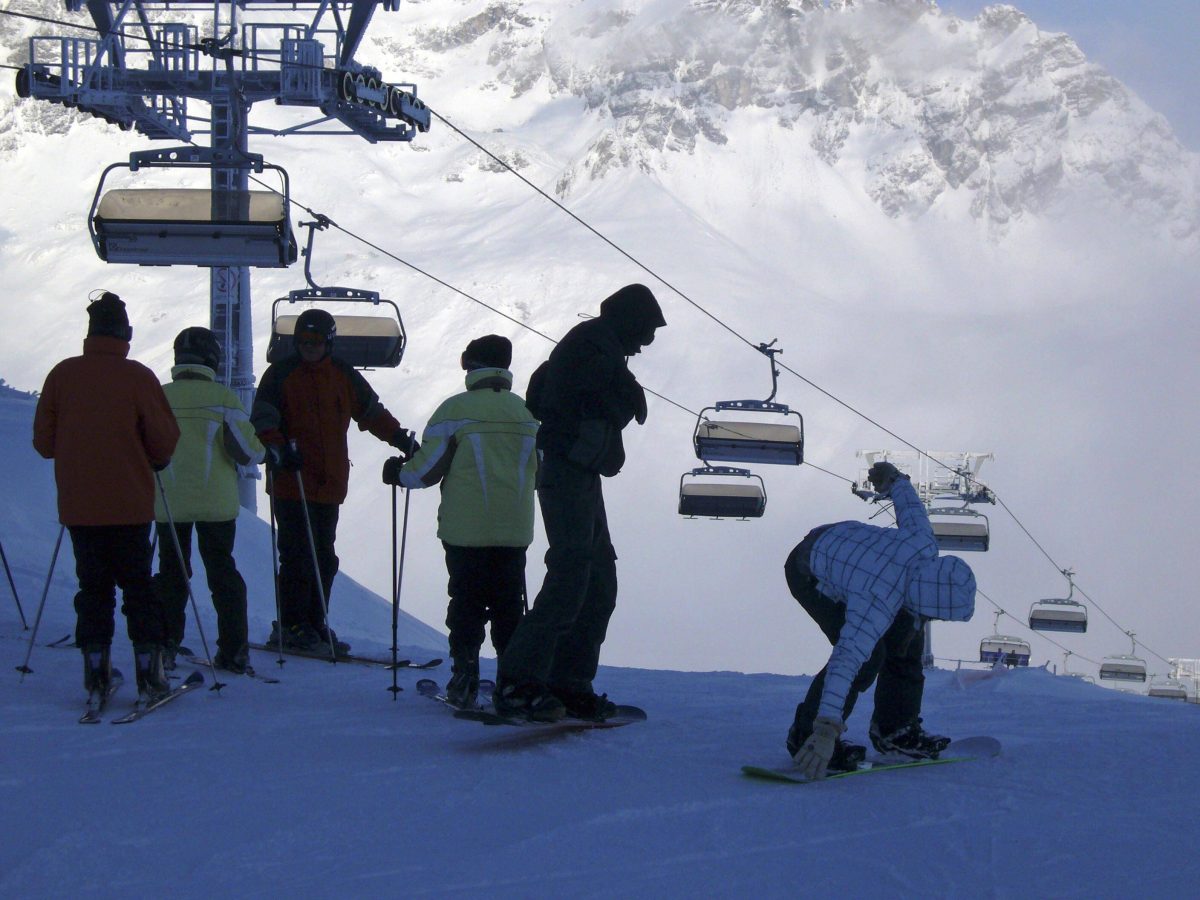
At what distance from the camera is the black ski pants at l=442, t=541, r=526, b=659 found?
5441 mm

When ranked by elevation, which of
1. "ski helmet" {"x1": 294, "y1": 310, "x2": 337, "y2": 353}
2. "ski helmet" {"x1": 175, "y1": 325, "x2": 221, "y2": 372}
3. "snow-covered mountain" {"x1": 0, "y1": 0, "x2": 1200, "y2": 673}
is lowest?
"ski helmet" {"x1": 175, "y1": 325, "x2": 221, "y2": 372}

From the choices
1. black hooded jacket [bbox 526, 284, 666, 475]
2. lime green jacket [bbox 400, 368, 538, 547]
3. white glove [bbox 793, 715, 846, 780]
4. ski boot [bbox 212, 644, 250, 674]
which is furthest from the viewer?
ski boot [bbox 212, 644, 250, 674]

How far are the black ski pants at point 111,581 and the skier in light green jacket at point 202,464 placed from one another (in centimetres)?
80

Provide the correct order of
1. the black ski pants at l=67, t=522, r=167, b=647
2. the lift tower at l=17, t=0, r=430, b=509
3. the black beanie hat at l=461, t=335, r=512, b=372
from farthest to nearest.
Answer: the lift tower at l=17, t=0, r=430, b=509
the black beanie hat at l=461, t=335, r=512, b=372
the black ski pants at l=67, t=522, r=167, b=647

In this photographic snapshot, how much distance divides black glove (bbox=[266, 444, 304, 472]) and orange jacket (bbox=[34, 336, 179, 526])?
51.4 inches

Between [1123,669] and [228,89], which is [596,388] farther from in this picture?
[1123,669]

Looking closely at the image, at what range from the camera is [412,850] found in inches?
140

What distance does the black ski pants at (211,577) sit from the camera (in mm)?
6020

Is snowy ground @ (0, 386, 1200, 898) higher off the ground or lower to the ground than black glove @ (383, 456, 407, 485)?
lower

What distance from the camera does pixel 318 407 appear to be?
6570 mm

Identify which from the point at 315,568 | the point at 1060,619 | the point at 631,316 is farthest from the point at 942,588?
the point at 1060,619

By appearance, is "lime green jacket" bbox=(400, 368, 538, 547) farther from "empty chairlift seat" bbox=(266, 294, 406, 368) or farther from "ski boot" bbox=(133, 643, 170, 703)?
"empty chairlift seat" bbox=(266, 294, 406, 368)

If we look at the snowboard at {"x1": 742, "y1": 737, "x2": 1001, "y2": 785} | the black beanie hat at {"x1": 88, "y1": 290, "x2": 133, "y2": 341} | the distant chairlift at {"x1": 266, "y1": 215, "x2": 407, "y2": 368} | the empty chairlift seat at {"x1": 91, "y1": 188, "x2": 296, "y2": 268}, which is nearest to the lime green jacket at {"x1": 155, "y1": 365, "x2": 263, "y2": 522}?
the black beanie hat at {"x1": 88, "y1": 290, "x2": 133, "y2": 341}


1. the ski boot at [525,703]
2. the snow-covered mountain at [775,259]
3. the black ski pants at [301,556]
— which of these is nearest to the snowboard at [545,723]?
the ski boot at [525,703]
